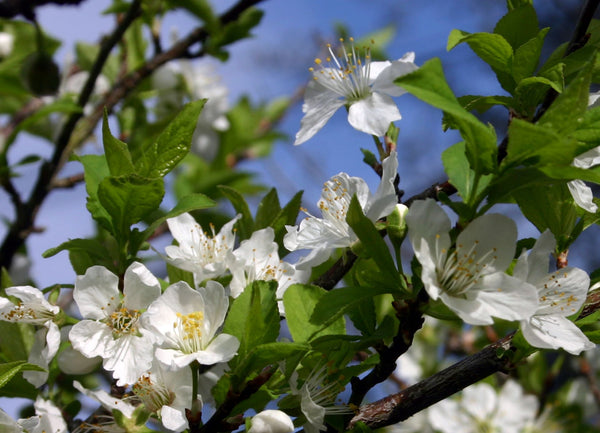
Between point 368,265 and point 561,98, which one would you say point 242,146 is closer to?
point 368,265

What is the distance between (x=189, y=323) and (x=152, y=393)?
0.41 feet

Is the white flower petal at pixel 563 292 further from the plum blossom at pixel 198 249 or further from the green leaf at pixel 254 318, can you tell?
the plum blossom at pixel 198 249

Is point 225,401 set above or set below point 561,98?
below

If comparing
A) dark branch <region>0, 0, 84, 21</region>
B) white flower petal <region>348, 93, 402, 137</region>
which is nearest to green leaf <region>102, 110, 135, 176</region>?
white flower petal <region>348, 93, 402, 137</region>

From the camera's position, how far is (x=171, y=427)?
34.5 inches

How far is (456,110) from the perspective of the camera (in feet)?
2.50

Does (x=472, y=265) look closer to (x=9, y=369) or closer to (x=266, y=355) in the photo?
(x=266, y=355)

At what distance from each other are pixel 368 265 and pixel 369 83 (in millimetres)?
309

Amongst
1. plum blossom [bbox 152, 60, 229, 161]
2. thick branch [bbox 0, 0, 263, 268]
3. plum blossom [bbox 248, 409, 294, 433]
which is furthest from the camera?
plum blossom [bbox 152, 60, 229, 161]

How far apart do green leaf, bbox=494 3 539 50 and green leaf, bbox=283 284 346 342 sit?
0.49 metres

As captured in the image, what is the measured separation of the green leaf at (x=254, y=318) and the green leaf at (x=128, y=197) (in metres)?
0.22

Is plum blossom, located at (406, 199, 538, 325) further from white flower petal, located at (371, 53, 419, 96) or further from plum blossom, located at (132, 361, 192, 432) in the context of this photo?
plum blossom, located at (132, 361, 192, 432)

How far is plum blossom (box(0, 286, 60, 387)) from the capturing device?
1029 mm

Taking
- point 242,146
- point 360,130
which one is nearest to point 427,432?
point 242,146
